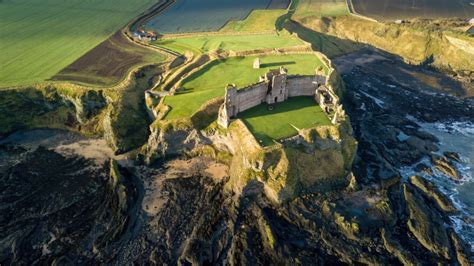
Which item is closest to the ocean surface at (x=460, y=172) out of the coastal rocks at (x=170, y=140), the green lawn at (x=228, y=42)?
the coastal rocks at (x=170, y=140)

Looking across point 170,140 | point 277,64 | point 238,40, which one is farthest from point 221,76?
point 238,40

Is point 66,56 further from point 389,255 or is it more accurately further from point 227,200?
point 389,255

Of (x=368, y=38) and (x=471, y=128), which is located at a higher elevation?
(x=368, y=38)

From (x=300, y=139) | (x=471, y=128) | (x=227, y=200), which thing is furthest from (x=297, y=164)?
(x=471, y=128)

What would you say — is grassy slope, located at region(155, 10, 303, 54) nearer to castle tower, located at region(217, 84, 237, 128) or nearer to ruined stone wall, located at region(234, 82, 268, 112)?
ruined stone wall, located at region(234, 82, 268, 112)

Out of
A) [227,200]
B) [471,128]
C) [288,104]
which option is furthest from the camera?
[471,128]

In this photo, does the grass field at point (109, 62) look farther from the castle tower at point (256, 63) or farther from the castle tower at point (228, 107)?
the castle tower at point (228, 107)

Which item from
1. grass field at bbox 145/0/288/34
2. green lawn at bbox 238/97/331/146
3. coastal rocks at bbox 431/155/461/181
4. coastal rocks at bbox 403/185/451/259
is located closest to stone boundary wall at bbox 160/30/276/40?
grass field at bbox 145/0/288/34
